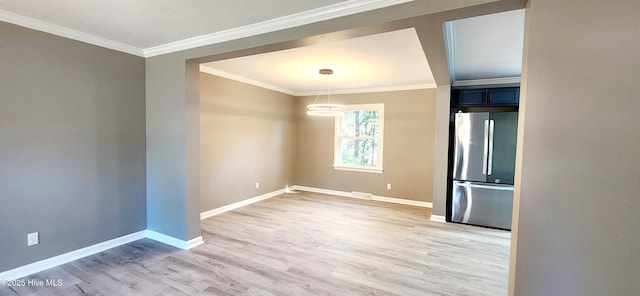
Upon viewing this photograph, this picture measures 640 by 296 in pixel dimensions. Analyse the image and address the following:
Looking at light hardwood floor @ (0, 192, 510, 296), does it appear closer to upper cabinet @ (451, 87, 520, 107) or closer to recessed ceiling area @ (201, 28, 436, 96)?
upper cabinet @ (451, 87, 520, 107)

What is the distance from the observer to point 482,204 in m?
4.17

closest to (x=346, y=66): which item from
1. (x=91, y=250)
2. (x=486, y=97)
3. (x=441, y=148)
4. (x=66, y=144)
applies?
(x=441, y=148)

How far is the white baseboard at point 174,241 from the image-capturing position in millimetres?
3186

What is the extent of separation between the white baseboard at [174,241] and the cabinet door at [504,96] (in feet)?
15.4

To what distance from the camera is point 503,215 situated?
4.05 metres

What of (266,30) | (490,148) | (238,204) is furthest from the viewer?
(238,204)

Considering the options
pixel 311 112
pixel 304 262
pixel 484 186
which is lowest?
pixel 304 262

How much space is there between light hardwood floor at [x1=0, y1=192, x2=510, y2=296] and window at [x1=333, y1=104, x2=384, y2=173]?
6.05 feet

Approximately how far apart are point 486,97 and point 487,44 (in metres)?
1.67

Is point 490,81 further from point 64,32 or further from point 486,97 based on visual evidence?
point 64,32

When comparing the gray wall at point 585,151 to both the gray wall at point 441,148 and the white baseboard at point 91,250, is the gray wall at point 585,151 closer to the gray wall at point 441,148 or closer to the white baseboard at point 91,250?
the gray wall at point 441,148

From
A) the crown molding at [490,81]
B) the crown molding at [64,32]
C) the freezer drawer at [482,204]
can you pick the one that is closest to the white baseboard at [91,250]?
the crown molding at [64,32]

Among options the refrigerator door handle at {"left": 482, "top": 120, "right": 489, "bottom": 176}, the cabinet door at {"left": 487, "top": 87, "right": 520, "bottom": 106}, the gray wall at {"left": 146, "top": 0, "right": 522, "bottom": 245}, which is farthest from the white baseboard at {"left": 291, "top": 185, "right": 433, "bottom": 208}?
the gray wall at {"left": 146, "top": 0, "right": 522, "bottom": 245}

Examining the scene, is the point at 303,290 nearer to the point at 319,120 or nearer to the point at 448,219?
the point at 448,219
